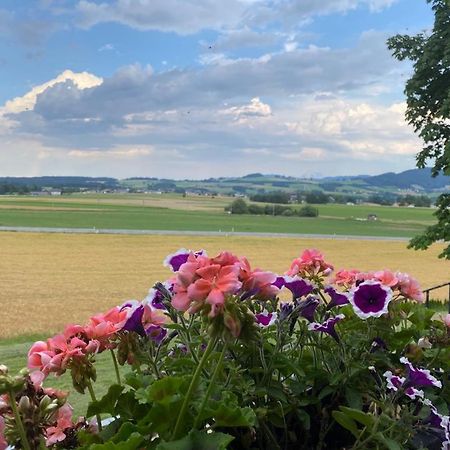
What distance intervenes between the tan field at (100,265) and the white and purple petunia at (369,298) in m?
15.0

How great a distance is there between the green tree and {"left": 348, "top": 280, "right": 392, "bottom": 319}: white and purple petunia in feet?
52.4

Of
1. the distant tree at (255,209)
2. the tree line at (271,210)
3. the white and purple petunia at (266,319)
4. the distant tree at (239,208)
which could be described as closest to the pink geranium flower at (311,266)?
the white and purple petunia at (266,319)

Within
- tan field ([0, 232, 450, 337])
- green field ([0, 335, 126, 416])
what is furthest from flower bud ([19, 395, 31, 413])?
tan field ([0, 232, 450, 337])

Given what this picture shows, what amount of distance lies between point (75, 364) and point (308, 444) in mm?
749

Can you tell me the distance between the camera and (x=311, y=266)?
2086mm

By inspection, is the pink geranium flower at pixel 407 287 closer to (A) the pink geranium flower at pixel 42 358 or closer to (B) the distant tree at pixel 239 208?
(A) the pink geranium flower at pixel 42 358

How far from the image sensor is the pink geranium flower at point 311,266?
2.07 metres

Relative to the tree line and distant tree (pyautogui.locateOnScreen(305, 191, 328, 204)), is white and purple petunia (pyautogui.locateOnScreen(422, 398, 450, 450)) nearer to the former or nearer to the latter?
the tree line

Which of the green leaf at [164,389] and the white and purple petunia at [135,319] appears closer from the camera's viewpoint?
the green leaf at [164,389]

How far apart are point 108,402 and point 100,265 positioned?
3919 centimetres

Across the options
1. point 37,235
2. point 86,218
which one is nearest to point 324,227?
point 86,218

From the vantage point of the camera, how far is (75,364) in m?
1.23

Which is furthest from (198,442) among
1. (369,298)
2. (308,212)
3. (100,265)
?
(308,212)

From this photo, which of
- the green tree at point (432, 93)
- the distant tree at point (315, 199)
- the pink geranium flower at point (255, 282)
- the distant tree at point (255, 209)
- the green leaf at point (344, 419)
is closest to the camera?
the pink geranium flower at point (255, 282)
